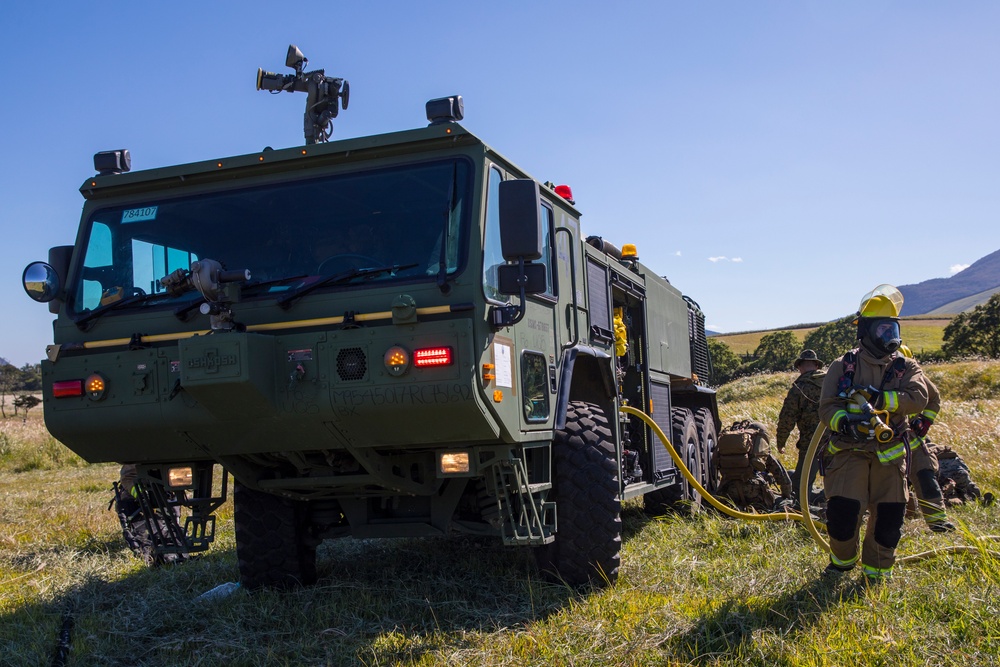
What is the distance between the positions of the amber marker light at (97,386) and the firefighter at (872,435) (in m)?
4.04

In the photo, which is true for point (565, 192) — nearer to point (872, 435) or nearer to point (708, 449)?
point (872, 435)

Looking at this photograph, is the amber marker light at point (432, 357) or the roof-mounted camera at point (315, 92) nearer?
the amber marker light at point (432, 357)

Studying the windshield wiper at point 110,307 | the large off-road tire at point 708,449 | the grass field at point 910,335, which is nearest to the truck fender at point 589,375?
the windshield wiper at point 110,307

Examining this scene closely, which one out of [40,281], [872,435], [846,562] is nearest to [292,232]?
[40,281]

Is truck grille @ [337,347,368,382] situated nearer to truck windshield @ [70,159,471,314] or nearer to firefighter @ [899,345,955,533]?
truck windshield @ [70,159,471,314]

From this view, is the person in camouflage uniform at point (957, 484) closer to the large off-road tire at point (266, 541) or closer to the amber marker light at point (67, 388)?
the large off-road tire at point (266, 541)

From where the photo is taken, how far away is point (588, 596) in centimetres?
549

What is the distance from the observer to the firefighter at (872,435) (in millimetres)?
5254

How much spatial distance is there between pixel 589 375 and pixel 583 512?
3.96 feet

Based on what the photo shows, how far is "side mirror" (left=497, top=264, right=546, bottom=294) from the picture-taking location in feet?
16.0

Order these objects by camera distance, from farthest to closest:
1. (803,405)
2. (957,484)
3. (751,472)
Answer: (803,405), (751,472), (957,484)

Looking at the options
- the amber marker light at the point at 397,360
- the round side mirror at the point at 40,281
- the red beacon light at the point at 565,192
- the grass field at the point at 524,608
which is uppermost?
the red beacon light at the point at 565,192

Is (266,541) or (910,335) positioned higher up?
(910,335)

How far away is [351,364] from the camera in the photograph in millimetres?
4828
